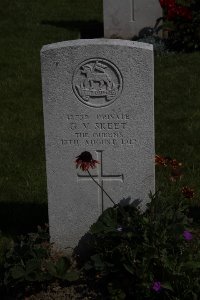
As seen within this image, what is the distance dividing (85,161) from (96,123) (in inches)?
12.6

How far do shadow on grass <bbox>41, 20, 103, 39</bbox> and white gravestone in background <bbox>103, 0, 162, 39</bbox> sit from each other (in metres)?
0.66

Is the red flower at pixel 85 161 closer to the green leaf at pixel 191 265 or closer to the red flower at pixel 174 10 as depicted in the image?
the green leaf at pixel 191 265

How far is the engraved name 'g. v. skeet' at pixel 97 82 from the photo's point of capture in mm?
4570

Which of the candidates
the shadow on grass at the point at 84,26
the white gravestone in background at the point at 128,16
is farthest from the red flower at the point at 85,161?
the shadow on grass at the point at 84,26

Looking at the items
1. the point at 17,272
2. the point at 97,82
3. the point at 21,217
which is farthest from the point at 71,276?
the point at 21,217

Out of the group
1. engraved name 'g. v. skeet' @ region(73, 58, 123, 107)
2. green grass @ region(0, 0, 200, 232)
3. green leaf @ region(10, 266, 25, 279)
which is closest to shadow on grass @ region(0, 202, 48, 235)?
green grass @ region(0, 0, 200, 232)

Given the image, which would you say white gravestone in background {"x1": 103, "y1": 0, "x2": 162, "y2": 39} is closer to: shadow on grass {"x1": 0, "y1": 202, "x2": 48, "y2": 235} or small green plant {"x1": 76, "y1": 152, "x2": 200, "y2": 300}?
shadow on grass {"x1": 0, "y1": 202, "x2": 48, "y2": 235}

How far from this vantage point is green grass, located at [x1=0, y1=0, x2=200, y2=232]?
20.2 ft

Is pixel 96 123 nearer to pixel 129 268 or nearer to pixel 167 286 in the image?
pixel 129 268

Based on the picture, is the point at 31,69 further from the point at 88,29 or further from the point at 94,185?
the point at 94,185

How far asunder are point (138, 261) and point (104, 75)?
1.13m

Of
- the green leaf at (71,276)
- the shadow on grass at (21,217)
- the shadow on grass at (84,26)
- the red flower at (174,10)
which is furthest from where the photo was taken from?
the shadow on grass at (84,26)

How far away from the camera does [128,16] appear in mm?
11086

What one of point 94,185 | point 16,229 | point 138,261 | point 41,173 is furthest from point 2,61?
point 138,261
